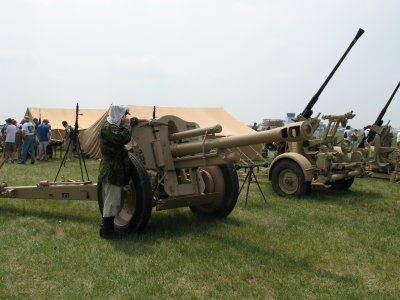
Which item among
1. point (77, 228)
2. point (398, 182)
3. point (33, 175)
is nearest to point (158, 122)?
point (77, 228)

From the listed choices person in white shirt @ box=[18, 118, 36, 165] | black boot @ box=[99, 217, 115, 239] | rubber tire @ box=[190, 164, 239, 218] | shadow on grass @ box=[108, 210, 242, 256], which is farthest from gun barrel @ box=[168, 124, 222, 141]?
person in white shirt @ box=[18, 118, 36, 165]

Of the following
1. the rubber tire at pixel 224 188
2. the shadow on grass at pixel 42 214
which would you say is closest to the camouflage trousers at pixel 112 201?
the shadow on grass at pixel 42 214

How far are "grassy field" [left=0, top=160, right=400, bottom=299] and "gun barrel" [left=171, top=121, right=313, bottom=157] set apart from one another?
3.58ft

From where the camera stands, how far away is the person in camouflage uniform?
557 cm

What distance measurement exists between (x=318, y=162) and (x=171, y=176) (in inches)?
166

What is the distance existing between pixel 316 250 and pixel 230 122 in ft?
48.5

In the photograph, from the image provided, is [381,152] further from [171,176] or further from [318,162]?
[171,176]

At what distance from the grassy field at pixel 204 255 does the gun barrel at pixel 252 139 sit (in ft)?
3.58

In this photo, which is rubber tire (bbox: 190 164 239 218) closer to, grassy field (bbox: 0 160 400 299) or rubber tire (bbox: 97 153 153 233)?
grassy field (bbox: 0 160 400 299)

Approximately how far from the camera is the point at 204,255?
5152 mm

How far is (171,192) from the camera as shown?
6219mm

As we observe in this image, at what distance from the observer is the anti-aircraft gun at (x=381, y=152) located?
12.6 metres

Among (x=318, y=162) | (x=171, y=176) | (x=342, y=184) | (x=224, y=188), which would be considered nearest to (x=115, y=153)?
(x=171, y=176)

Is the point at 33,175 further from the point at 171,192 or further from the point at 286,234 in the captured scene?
the point at 286,234
